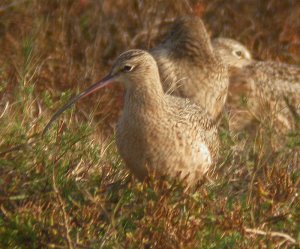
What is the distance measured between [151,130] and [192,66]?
2858 mm

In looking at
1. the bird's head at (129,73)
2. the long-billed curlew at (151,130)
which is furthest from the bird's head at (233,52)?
the bird's head at (129,73)

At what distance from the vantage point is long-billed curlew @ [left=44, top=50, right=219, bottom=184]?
6176 mm

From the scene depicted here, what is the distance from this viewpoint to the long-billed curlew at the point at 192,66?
8.77m

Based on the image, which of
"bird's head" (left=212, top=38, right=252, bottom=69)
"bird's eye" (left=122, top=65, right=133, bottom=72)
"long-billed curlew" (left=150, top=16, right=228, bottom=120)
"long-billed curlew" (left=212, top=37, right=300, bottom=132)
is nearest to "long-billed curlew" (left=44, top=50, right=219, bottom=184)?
"bird's eye" (left=122, top=65, right=133, bottom=72)

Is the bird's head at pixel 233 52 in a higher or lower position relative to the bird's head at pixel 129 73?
lower

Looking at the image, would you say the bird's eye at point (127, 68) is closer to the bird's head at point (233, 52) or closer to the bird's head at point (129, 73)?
the bird's head at point (129, 73)

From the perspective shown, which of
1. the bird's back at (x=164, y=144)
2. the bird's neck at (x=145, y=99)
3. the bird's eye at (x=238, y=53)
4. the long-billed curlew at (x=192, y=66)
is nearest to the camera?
the bird's back at (x=164, y=144)

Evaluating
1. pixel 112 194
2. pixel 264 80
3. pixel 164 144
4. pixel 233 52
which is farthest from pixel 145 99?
pixel 233 52

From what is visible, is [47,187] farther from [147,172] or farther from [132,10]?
[132,10]

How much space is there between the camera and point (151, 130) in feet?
20.5

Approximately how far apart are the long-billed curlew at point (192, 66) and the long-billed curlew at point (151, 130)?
1995mm

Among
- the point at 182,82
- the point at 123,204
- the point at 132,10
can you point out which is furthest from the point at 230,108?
the point at 123,204

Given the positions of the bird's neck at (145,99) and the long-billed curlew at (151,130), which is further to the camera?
the bird's neck at (145,99)

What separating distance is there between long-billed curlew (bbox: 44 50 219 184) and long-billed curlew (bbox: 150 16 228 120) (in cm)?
199
